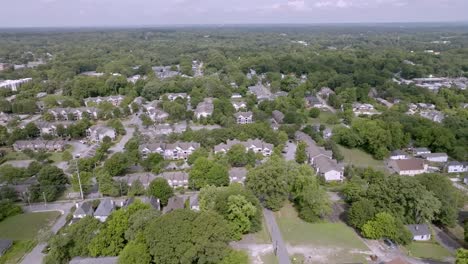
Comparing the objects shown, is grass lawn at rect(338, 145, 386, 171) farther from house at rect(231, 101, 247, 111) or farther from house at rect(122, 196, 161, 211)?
house at rect(122, 196, 161, 211)

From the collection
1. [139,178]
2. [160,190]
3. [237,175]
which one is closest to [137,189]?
[139,178]

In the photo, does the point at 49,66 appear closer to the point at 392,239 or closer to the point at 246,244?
the point at 246,244

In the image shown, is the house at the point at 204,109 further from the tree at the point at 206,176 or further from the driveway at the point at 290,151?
the tree at the point at 206,176

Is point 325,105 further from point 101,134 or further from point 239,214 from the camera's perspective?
point 239,214

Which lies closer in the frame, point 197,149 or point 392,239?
point 392,239

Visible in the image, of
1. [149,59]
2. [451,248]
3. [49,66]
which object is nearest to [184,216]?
[451,248]
